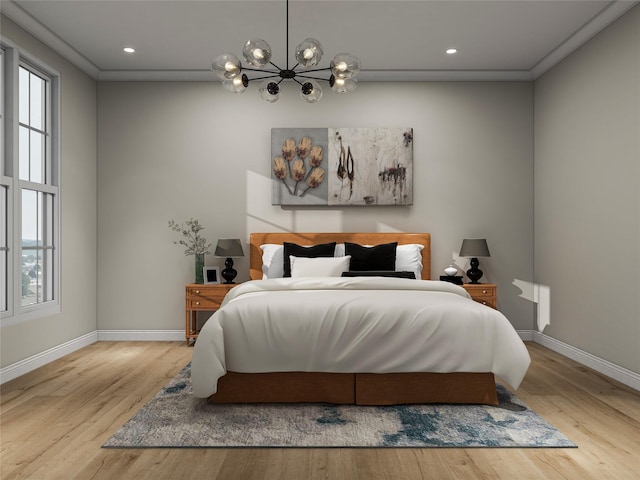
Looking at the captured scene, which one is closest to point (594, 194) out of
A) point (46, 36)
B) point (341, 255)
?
point (341, 255)

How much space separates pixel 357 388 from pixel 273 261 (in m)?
2.31

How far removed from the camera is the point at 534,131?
19.1 ft

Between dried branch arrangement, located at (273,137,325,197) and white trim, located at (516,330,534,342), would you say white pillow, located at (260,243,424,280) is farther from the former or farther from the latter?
white trim, located at (516,330,534,342)

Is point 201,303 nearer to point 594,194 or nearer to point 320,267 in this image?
point 320,267

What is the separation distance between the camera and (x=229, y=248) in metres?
5.46

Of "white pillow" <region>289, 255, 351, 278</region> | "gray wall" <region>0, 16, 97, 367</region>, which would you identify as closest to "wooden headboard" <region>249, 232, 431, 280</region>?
"white pillow" <region>289, 255, 351, 278</region>

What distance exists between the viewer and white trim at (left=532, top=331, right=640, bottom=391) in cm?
397

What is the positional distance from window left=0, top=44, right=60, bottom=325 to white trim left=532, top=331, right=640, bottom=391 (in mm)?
4465

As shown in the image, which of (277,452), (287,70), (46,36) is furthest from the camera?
(46,36)

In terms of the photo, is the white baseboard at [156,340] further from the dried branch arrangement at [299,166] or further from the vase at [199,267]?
the dried branch arrangement at [299,166]

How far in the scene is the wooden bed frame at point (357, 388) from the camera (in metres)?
3.34

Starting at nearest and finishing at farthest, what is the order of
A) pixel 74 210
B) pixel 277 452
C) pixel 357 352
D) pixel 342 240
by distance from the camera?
pixel 277 452 < pixel 357 352 < pixel 74 210 < pixel 342 240

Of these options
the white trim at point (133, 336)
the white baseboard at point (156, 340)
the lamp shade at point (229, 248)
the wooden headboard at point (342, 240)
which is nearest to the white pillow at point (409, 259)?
the wooden headboard at point (342, 240)

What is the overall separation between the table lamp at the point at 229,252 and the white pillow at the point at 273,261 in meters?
0.24
